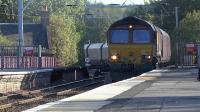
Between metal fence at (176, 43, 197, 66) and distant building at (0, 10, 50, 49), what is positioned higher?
distant building at (0, 10, 50, 49)

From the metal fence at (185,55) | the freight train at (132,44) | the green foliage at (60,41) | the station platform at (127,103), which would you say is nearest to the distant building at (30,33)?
the green foliage at (60,41)

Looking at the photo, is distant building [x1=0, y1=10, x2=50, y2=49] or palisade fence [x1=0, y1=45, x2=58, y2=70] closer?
palisade fence [x1=0, y1=45, x2=58, y2=70]

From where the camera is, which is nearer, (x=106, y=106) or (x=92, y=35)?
(x=106, y=106)

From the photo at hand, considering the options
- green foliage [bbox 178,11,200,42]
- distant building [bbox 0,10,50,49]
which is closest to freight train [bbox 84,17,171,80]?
green foliage [bbox 178,11,200,42]

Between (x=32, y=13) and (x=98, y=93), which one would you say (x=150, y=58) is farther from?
(x=32, y=13)

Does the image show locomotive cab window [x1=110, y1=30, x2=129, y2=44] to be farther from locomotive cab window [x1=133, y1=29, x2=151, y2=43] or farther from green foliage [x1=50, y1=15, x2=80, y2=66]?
green foliage [x1=50, y1=15, x2=80, y2=66]

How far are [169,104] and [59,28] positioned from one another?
67204mm

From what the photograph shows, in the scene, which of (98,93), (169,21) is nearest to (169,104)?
(98,93)

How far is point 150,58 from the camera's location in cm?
3966

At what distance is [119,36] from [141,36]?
131cm

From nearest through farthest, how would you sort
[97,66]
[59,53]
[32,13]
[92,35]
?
[97,66] → [59,53] → [32,13] → [92,35]

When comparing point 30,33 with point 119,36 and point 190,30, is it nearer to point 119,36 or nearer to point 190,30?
point 190,30

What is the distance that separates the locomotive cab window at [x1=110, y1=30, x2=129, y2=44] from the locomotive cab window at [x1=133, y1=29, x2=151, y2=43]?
18.8 inches

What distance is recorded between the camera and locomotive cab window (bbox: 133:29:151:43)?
39719 millimetres
